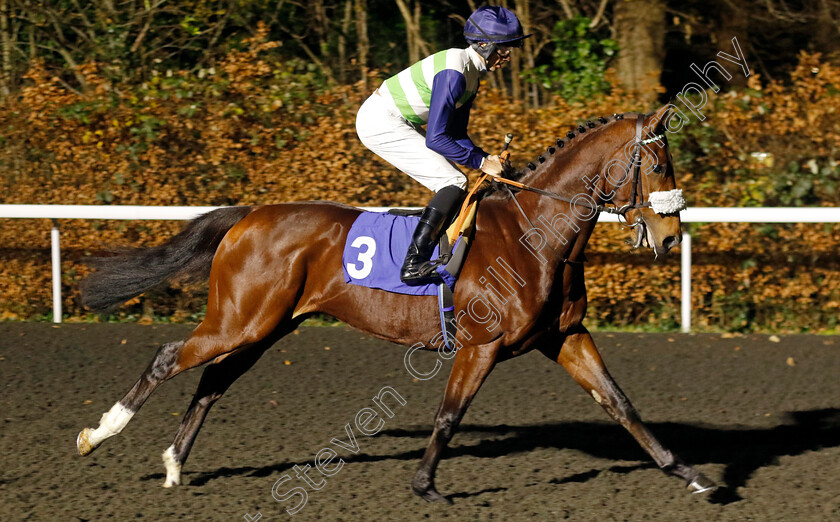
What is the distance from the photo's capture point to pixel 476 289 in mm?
4102

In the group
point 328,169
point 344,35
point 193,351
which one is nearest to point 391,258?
point 193,351

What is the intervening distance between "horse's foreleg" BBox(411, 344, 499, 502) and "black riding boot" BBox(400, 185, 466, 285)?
14.8 inches

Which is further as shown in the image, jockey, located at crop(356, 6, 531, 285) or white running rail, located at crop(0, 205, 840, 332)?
white running rail, located at crop(0, 205, 840, 332)

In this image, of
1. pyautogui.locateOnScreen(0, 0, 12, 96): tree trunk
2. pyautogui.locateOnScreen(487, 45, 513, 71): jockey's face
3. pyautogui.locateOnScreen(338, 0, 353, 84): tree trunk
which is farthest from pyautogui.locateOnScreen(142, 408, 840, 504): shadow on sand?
pyautogui.locateOnScreen(338, 0, 353, 84): tree trunk

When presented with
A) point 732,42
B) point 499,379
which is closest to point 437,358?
point 499,379

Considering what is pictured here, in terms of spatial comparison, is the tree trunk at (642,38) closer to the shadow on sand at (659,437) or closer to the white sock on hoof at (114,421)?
the shadow on sand at (659,437)

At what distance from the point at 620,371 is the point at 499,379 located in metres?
0.85

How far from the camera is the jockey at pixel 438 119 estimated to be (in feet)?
13.4

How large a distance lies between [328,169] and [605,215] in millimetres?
2516

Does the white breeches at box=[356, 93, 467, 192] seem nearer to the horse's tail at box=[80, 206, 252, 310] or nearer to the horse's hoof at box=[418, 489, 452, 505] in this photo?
the horse's tail at box=[80, 206, 252, 310]

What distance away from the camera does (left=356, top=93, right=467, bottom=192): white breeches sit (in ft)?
14.1

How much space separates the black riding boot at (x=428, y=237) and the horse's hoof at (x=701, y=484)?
1.36m

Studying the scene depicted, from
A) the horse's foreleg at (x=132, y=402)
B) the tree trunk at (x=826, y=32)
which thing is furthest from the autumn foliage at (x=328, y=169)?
the horse's foreleg at (x=132, y=402)

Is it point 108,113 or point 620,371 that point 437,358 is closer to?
point 620,371
